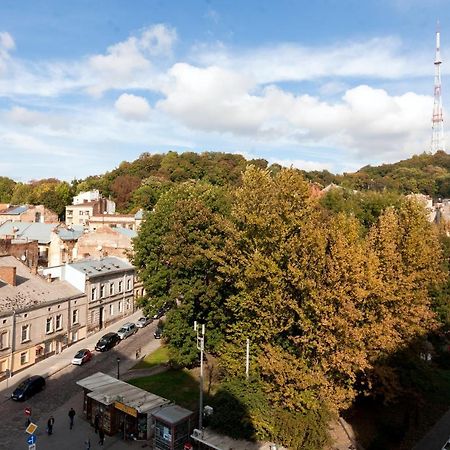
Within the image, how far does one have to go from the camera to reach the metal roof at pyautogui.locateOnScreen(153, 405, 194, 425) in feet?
81.9

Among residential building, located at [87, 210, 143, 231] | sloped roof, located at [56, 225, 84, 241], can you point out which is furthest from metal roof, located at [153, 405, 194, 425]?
residential building, located at [87, 210, 143, 231]

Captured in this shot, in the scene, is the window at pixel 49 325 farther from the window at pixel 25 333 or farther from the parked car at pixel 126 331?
the parked car at pixel 126 331

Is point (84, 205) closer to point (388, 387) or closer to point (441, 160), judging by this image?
point (388, 387)

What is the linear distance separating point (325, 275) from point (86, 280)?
26.9 metres

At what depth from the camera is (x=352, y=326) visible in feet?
82.5

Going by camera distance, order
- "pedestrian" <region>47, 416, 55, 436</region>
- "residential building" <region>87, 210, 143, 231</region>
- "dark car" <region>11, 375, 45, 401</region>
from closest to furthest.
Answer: "pedestrian" <region>47, 416, 55, 436</region> → "dark car" <region>11, 375, 45, 401</region> → "residential building" <region>87, 210, 143, 231</region>

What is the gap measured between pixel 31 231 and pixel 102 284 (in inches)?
1115

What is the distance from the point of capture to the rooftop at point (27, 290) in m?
35.9

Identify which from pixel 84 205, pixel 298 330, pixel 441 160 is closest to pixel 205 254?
pixel 298 330

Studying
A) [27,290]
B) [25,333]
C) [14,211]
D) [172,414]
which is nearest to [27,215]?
[14,211]

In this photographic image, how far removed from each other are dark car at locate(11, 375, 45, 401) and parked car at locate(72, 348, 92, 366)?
3.96 m

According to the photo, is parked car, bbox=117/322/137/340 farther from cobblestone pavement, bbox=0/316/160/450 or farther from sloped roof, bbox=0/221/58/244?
sloped roof, bbox=0/221/58/244

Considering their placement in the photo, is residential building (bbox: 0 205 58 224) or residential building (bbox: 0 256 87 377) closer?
residential building (bbox: 0 256 87 377)

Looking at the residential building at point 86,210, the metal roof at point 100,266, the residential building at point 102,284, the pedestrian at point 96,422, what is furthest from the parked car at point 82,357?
the residential building at point 86,210
